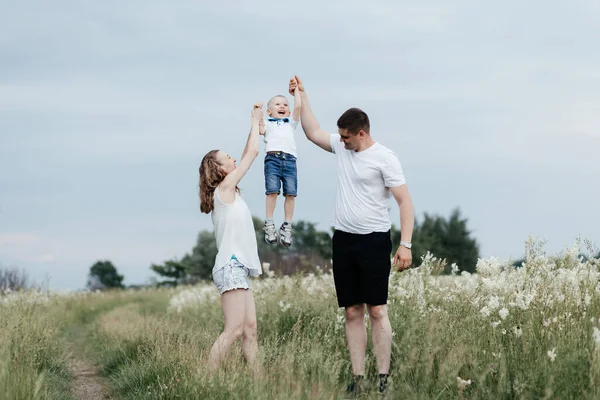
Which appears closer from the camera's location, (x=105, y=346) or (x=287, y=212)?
(x=287, y=212)

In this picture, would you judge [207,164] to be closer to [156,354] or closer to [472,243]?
[156,354]

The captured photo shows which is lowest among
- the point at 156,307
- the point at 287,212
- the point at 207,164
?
the point at 156,307

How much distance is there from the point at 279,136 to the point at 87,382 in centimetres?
468

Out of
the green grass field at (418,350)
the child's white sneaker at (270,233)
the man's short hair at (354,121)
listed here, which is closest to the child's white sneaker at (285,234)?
the child's white sneaker at (270,233)

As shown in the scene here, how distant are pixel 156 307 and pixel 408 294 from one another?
1439 centimetres

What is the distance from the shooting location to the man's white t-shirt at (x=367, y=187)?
6867 mm

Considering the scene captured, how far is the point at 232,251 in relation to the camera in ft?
22.7

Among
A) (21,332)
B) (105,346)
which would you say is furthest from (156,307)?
(21,332)

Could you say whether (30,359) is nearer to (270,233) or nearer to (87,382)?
(87,382)

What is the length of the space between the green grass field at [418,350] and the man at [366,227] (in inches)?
16.5

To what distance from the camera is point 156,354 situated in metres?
8.24

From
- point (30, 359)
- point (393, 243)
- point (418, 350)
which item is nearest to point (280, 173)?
point (418, 350)

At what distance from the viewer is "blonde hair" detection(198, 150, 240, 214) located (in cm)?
711

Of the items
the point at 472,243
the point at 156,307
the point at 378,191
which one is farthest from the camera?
the point at 472,243
